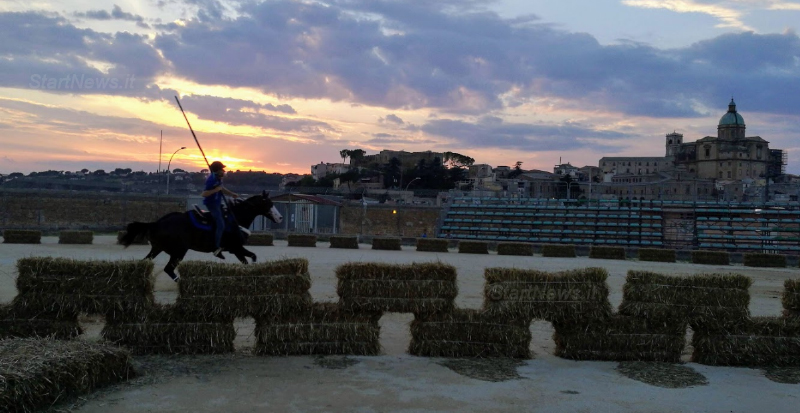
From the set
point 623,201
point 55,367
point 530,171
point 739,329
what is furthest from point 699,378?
point 530,171

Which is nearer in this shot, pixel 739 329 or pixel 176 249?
pixel 739 329

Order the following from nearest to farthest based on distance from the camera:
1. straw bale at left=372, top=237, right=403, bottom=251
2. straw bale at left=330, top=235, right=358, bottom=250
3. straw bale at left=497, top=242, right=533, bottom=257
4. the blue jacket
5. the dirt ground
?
the dirt ground → the blue jacket → straw bale at left=497, top=242, right=533, bottom=257 → straw bale at left=330, top=235, right=358, bottom=250 → straw bale at left=372, top=237, right=403, bottom=251

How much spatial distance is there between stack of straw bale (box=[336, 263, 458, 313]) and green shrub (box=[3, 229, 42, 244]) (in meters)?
28.4

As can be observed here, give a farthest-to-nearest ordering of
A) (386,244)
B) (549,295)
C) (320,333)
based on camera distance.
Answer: (386,244) < (549,295) < (320,333)

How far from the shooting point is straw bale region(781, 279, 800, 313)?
30.2 feet

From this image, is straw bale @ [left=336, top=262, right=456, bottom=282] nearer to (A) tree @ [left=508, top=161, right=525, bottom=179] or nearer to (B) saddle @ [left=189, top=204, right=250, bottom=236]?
(B) saddle @ [left=189, top=204, right=250, bottom=236]

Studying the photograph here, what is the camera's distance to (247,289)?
332 inches

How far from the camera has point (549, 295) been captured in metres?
8.88

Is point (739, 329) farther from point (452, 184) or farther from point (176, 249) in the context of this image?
point (452, 184)

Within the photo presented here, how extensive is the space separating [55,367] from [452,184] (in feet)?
495

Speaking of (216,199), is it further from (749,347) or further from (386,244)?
(386,244)

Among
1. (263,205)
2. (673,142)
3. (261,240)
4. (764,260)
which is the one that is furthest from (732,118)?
(263,205)

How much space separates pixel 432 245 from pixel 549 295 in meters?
27.6

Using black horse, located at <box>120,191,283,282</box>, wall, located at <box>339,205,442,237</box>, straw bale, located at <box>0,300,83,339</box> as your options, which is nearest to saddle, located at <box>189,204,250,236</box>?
black horse, located at <box>120,191,283,282</box>
